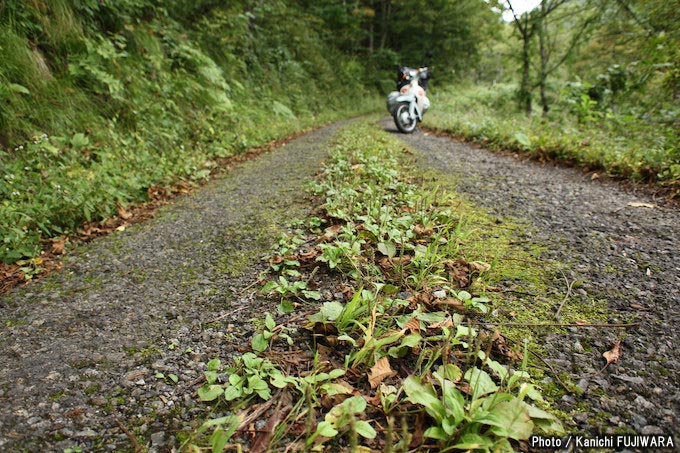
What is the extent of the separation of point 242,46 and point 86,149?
25.8 ft

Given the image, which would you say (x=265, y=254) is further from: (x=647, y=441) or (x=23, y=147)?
(x=23, y=147)

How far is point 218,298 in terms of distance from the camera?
189cm

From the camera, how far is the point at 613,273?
193 cm

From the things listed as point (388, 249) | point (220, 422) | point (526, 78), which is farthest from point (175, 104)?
point (526, 78)

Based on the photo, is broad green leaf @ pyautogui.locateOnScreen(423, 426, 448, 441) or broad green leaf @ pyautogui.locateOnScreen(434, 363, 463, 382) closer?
broad green leaf @ pyautogui.locateOnScreen(423, 426, 448, 441)

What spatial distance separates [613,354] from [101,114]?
5380mm

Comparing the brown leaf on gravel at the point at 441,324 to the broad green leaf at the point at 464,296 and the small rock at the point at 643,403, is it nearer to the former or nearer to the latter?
the broad green leaf at the point at 464,296

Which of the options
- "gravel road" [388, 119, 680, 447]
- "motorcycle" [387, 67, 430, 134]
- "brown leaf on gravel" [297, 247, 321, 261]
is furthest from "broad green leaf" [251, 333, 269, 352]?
"motorcycle" [387, 67, 430, 134]

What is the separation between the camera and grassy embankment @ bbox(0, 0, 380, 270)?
2943 millimetres

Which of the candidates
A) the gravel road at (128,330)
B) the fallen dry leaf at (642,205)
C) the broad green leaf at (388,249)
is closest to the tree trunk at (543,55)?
the fallen dry leaf at (642,205)

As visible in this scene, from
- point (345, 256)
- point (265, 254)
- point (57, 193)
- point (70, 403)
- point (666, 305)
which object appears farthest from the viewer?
point (57, 193)

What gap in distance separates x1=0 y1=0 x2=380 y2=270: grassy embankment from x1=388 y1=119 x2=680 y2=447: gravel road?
3.11 m

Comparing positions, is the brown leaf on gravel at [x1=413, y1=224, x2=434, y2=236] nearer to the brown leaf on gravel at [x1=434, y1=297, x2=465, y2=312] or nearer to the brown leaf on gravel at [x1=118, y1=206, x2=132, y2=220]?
the brown leaf on gravel at [x1=434, y1=297, x2=465, y2=312]

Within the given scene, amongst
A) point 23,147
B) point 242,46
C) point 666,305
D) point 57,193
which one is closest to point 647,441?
point 666,305
